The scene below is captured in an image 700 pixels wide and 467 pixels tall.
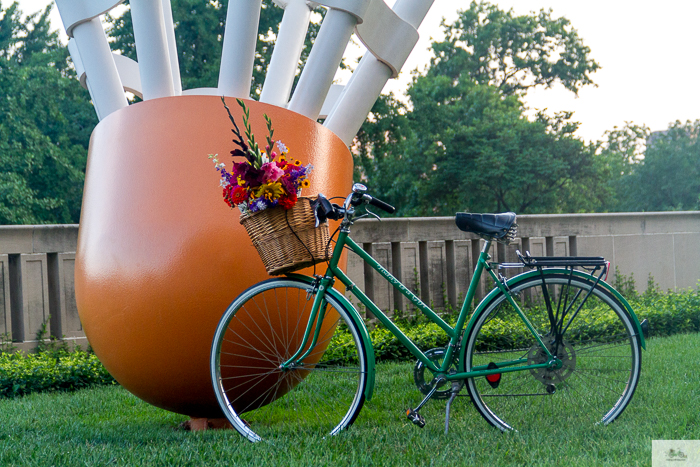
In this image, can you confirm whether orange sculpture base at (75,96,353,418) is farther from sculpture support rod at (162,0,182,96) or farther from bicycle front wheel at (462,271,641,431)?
sculpture support rod at (162,0,182,96)

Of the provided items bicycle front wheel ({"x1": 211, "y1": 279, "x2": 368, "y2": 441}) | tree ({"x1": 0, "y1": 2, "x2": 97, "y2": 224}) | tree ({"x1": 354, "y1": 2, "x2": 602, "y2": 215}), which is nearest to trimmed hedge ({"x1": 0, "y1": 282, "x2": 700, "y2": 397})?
bicycle front wheel ({"x1": 211, "y1": 279, "x2": 368, "y2": 441})

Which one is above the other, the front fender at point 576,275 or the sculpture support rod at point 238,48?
the sculpture support rod at point 238,48

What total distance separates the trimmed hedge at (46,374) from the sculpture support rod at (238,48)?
112 inches

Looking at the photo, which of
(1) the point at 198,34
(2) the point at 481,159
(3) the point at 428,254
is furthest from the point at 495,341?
(2) the point at 481,159

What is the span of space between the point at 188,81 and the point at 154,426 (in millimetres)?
18139

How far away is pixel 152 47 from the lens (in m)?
3.91

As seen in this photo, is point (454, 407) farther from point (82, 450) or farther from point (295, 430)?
point (82, 450)

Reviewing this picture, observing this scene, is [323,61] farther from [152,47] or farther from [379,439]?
[379,439]

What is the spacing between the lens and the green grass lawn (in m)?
2.63

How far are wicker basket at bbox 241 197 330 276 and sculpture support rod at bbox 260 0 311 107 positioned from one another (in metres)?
2.37

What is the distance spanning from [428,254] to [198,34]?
16.9 metres

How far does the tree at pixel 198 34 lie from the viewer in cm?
2117

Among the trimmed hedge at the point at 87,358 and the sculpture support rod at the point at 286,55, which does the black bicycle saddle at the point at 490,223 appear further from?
the sculpture support rod at the point at 286,55

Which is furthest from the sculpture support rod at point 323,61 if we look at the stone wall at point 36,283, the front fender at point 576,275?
the stone wall at point 36,283
